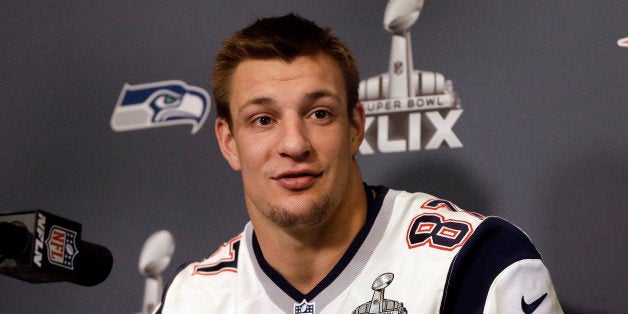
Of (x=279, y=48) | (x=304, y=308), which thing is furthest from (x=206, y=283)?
(x=279, y=48)

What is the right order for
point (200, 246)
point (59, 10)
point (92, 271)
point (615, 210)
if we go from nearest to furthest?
point (92, 271), point (615, 210), point (200, 246), point (59, 10)

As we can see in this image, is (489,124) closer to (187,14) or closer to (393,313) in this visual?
(393,313)

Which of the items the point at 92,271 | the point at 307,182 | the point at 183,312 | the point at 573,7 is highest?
the point at 573,7

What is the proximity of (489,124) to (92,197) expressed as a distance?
88 cm

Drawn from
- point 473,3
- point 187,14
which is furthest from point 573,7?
point 187,14

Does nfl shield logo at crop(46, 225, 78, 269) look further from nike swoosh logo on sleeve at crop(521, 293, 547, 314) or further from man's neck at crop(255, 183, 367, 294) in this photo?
nike swoosh logo on sleeve at crop(521, 293, 547, 314)

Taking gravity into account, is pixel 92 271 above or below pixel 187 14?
below

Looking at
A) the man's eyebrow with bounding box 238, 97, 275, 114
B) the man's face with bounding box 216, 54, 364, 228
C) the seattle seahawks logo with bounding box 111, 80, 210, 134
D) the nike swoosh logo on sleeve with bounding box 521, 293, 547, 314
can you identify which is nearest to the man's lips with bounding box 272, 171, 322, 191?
the man's face with bounding box 216, 54, 364, 228

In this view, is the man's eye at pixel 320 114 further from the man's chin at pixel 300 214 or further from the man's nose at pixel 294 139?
the man's chin at pixel 300 214

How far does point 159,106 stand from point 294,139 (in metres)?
0.67

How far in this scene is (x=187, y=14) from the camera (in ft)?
6.20

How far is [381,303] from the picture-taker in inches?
51.1

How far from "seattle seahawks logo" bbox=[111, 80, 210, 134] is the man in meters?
0.37

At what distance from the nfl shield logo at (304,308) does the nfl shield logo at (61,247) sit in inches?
14.9
